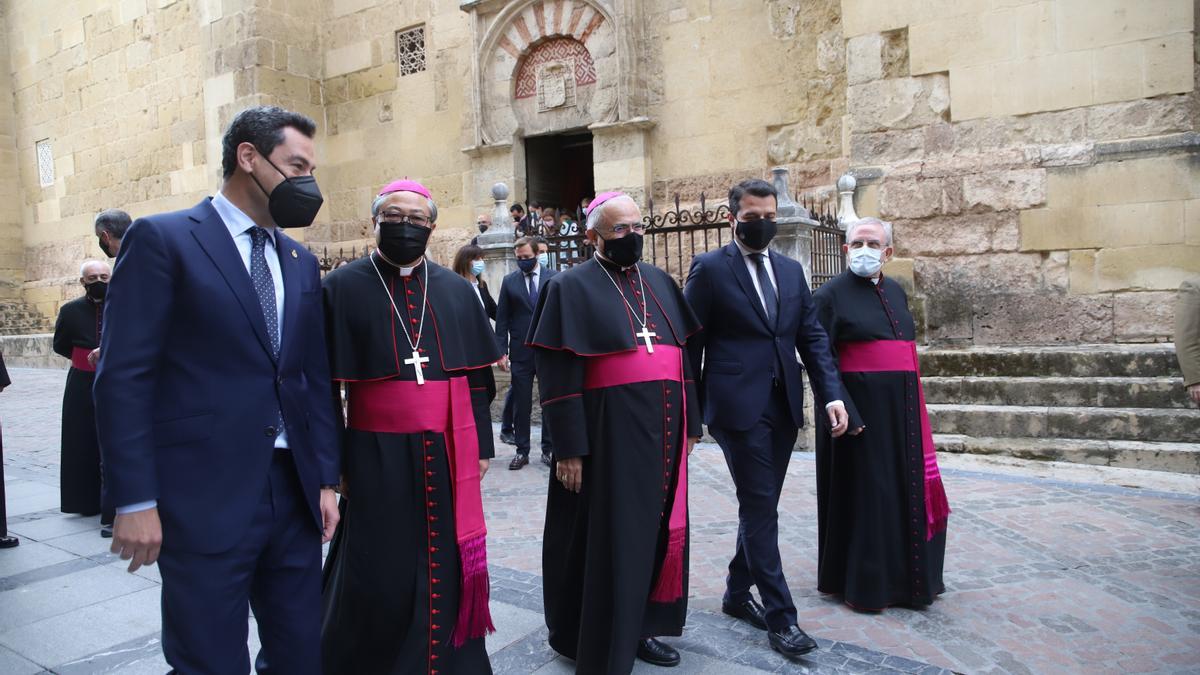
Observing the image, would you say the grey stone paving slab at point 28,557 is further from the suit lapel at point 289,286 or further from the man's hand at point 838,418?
the man's hand at point 838,418

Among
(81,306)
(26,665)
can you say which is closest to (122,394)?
(26,665)

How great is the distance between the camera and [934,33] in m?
8.30

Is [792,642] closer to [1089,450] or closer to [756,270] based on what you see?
[756,270]

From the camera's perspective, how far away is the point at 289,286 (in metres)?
2.37

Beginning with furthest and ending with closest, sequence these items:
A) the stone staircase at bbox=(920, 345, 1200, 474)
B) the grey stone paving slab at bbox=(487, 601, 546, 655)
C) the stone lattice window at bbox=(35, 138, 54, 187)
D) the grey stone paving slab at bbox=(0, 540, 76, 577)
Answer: the stone lattice window at bbox=(35, 138, 54, 187)
the stone staircase at bbox=(920, 345, 1200, 474)
the grey stone paving slab at bbox=(0, 540, 76, 577)
the grey stone paving slab at bbox=(487, 601, 546, 655)

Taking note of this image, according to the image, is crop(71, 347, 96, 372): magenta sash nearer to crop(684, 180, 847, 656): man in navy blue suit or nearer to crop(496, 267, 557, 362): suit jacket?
crop(496, 267, 557, 362): suit jacket

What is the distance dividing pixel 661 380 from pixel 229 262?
5.56 ft

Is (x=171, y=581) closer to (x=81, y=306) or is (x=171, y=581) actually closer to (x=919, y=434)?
(x=919, y=434)

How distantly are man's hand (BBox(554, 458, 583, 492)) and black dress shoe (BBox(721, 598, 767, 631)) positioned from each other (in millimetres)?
1040

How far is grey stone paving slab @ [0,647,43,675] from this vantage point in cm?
326

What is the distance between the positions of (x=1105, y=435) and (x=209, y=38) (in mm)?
14567

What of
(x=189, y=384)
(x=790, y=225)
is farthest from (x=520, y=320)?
(x=189, y=384)

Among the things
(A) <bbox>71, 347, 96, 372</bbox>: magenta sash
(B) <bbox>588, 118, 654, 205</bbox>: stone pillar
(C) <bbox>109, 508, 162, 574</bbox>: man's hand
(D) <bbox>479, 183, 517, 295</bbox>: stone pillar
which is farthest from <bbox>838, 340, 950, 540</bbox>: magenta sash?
(B) <bbox>588, 118, 654, 205</bbox>: stone pillar

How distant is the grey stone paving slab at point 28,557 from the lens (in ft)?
15.1
